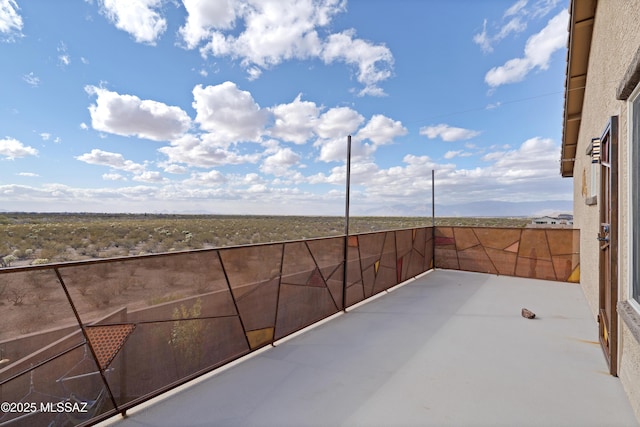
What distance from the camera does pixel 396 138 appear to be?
13.9 m

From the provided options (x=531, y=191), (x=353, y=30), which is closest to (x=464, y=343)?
(x=353, y=30)

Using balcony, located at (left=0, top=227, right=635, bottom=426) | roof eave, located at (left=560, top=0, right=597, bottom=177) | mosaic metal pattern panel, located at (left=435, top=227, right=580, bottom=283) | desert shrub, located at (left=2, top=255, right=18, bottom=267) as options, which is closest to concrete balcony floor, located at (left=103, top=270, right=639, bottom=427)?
balcony, located at (left=0, top=227, right=635, bottom=426)

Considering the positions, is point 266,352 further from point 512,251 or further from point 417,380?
point 512,251

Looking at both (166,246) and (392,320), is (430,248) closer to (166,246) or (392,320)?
(392,320)

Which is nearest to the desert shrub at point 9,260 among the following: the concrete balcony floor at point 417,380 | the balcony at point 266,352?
the balcony at point 266,352

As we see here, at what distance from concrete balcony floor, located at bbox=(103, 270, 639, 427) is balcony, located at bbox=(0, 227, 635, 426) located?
0.05ft

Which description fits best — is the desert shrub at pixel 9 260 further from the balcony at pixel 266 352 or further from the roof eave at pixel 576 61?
the roof eave at pixel 576 61

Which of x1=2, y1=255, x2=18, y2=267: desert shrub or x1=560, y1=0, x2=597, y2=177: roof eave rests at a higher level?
x1=560, y1=0, x2=597, y2=177: roof eave

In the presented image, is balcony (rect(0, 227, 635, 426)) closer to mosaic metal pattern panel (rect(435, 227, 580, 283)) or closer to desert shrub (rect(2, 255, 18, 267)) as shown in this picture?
mosaic metal pattern panel (rect(435, 227, 580, 283))

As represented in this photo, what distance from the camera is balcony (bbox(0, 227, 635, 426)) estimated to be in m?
1.84

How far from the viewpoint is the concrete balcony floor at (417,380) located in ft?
6.61

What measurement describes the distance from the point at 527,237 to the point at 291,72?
941 cm

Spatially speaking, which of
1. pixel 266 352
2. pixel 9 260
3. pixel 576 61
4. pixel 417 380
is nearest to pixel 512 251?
pixel 576 61

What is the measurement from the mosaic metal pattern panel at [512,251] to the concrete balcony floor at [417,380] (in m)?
2.50
